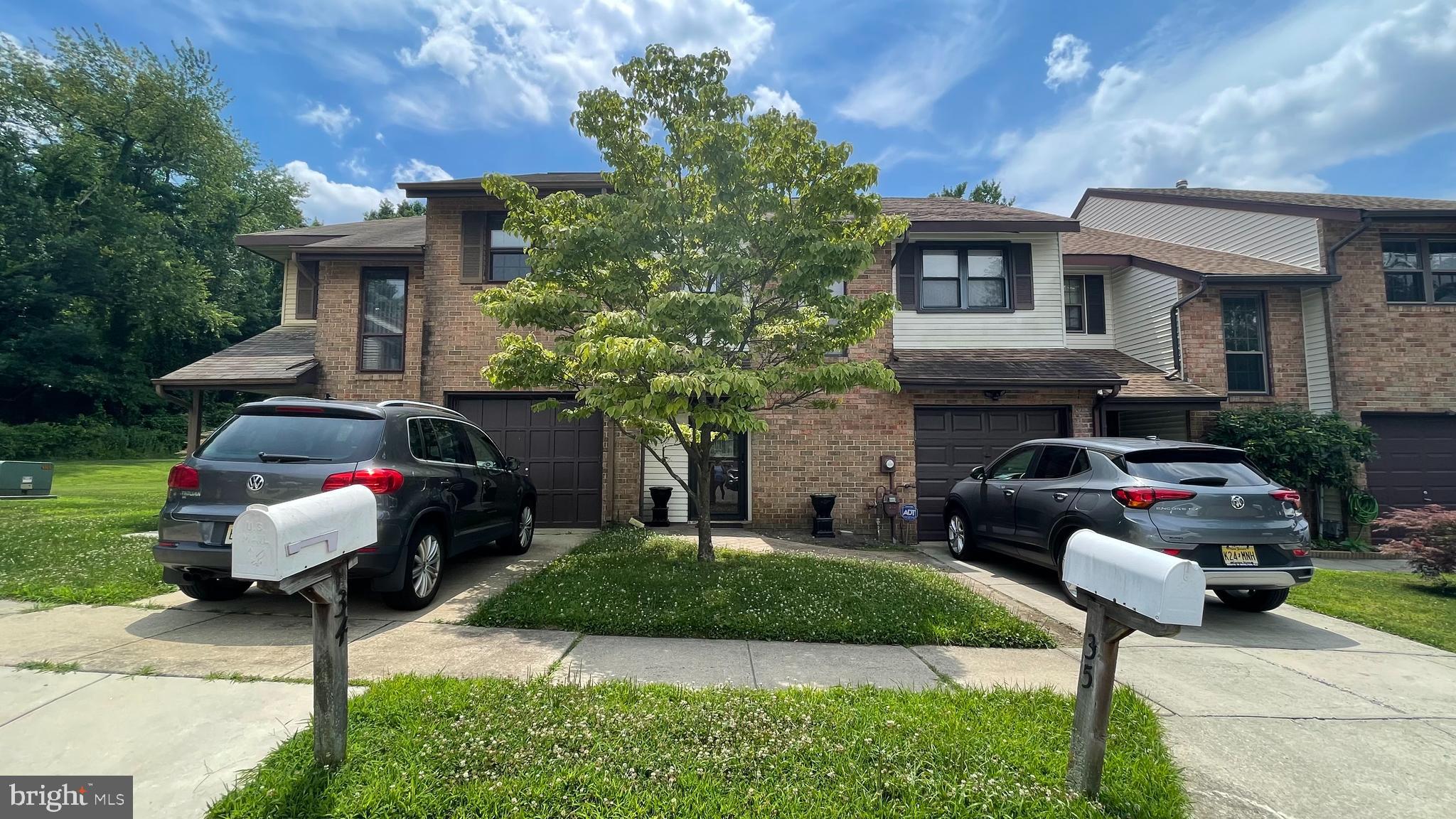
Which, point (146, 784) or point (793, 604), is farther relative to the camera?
point (793, 604)

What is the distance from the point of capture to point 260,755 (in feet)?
8.48

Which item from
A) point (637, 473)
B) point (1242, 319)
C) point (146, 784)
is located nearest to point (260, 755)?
point (146, 784)

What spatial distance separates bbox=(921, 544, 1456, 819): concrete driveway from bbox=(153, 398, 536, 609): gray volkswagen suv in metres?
5.27

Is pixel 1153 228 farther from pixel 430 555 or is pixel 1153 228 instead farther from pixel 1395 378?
pixel 430 555

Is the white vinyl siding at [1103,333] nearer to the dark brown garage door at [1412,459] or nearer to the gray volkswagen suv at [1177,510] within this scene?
the dark brown garage door at [1412,459]

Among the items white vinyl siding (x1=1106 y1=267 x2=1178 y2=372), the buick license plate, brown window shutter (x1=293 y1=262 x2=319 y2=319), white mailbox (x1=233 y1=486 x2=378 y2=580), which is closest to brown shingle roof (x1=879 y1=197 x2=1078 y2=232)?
white vinyl siding (x1=1106 y1=267 x2=1178 y2=372)

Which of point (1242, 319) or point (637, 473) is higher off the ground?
point (1242, 319)

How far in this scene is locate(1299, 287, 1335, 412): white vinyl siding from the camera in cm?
1089

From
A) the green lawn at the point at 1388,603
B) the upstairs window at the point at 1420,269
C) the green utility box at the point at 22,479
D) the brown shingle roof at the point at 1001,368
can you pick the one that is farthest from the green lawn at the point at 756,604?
the green utility box at the point at 22,479

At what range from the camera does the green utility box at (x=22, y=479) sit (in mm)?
12125

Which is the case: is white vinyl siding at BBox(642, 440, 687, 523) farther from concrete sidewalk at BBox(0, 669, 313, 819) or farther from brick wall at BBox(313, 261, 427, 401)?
concrete sidewalk at BBox(0, 669, 313, 819)

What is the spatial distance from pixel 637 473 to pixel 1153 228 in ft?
49.6

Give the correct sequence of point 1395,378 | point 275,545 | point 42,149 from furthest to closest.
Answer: point 42,149 → point 1395,378 → point 275,545

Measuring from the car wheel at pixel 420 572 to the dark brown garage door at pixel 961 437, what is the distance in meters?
7.65
